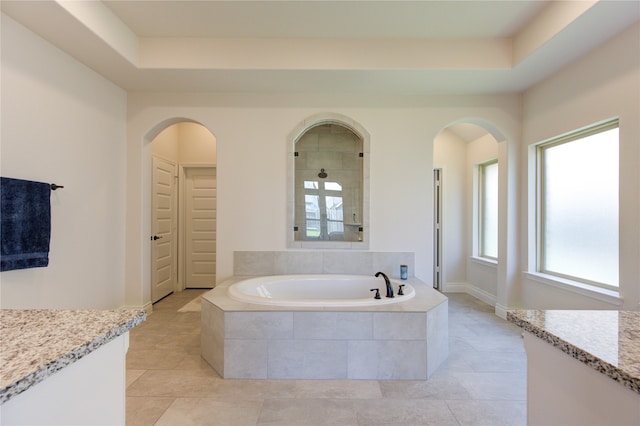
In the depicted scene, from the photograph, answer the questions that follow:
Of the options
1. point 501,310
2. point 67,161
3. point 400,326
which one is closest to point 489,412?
point 400,326

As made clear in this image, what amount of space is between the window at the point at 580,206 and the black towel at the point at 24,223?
4377 millimetres

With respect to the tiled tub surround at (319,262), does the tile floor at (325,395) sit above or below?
below

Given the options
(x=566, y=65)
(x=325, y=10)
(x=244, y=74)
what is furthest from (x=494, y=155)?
(x=244, y=74)

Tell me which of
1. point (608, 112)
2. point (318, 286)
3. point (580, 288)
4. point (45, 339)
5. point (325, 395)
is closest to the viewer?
point (45, 339)

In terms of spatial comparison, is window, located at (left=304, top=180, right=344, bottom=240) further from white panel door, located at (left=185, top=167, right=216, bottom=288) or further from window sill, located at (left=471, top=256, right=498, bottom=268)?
window sill, located at (left=471, top=256, right=498, bottom=268)

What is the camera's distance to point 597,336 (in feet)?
2.86

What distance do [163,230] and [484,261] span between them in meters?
4.35

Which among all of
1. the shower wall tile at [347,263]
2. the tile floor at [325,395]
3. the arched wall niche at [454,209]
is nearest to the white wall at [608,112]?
the tile floor at [325,395]

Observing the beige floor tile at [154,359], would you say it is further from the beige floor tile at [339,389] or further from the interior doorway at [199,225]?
the interior doorway at [199,225]

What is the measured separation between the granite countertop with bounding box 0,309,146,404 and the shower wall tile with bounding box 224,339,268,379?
1.30 metres

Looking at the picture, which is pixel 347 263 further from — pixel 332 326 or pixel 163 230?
pixel 163 230

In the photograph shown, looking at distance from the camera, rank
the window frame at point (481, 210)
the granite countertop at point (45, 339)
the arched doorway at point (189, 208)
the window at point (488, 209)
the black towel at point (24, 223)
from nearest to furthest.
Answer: the granite countertop at point (45, 339) → the black towel at point (24, 223) → the window at point (488, 209) → the window frame at point (481, 210) → the arched doorway at point (189, 208)

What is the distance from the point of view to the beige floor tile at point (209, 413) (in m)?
1.73

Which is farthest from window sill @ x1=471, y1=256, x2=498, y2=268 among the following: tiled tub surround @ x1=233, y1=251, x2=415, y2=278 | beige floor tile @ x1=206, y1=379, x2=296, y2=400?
beige floor tile @ x1=206, y1=379, x2=296, y2=400
